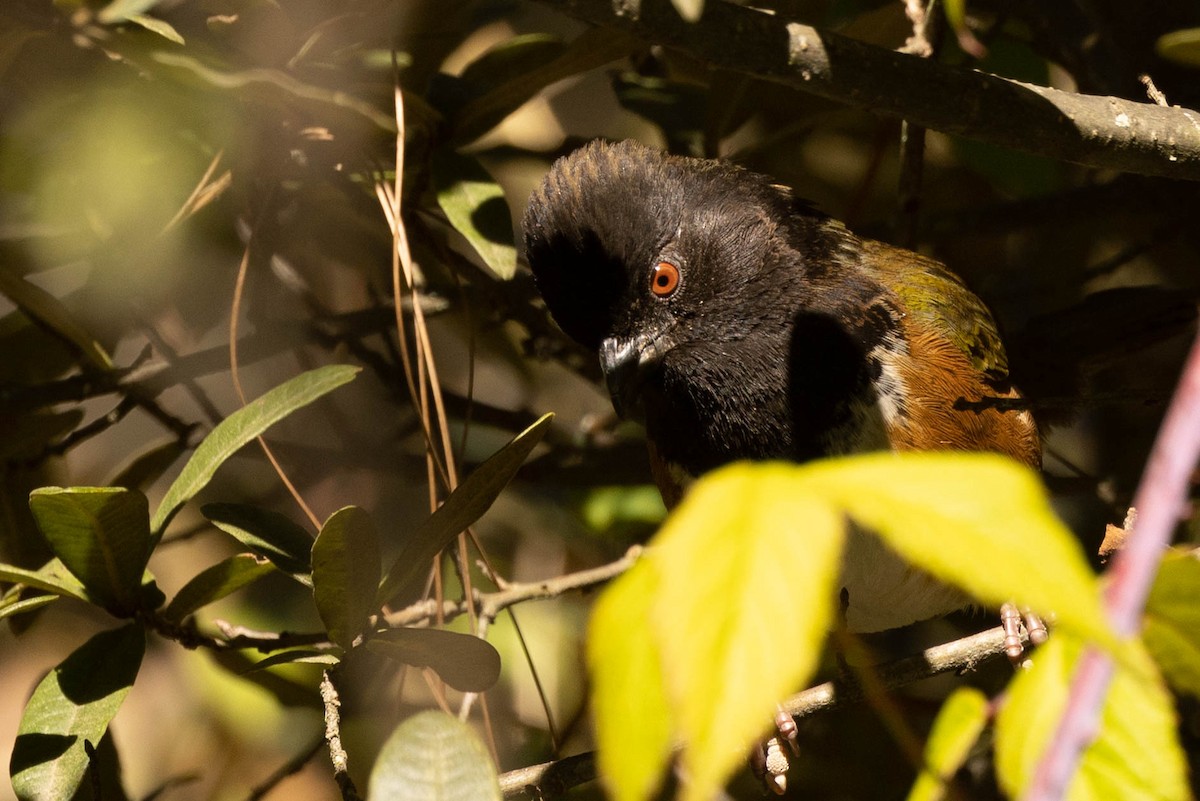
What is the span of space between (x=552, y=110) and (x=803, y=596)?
409 cm

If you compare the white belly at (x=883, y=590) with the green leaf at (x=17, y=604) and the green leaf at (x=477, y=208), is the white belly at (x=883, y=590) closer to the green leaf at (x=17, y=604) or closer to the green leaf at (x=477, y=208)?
the green leaf at (x=477, y=208)

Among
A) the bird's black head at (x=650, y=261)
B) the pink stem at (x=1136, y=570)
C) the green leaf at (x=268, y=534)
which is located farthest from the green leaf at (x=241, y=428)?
the pink stem at (x=1136, y=570)

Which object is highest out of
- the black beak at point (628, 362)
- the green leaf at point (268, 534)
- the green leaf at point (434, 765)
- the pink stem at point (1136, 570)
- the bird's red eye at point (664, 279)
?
the pink stem at point (1136, 570)

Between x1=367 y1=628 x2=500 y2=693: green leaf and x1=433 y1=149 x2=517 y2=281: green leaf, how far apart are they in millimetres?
772

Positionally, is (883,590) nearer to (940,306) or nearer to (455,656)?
(940,306)

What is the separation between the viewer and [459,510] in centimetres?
177

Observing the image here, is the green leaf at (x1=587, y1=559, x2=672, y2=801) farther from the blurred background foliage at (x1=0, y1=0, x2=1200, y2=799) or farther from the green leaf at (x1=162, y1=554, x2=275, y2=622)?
the green leaf at (x1=162, y1=554, x2=275, y2=622)

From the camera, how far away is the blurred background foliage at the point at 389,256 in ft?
7.98

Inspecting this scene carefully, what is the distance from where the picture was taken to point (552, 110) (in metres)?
4.51

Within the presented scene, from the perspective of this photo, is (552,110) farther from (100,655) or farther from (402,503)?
(100,655)

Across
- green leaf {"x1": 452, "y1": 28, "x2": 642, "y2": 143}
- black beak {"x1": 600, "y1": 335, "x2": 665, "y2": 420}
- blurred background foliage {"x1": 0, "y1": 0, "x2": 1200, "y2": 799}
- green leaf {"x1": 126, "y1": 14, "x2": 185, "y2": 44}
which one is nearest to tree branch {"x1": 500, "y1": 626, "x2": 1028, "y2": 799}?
blurred background foliage {"x1": 0, "y1": 0, "x2": 1200, "y2": 799}

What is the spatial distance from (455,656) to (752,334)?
3.30 ft

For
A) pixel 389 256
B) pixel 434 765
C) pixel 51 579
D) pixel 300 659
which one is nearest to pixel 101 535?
pixel 51 579

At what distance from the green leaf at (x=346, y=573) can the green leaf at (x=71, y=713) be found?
1.27 feet
